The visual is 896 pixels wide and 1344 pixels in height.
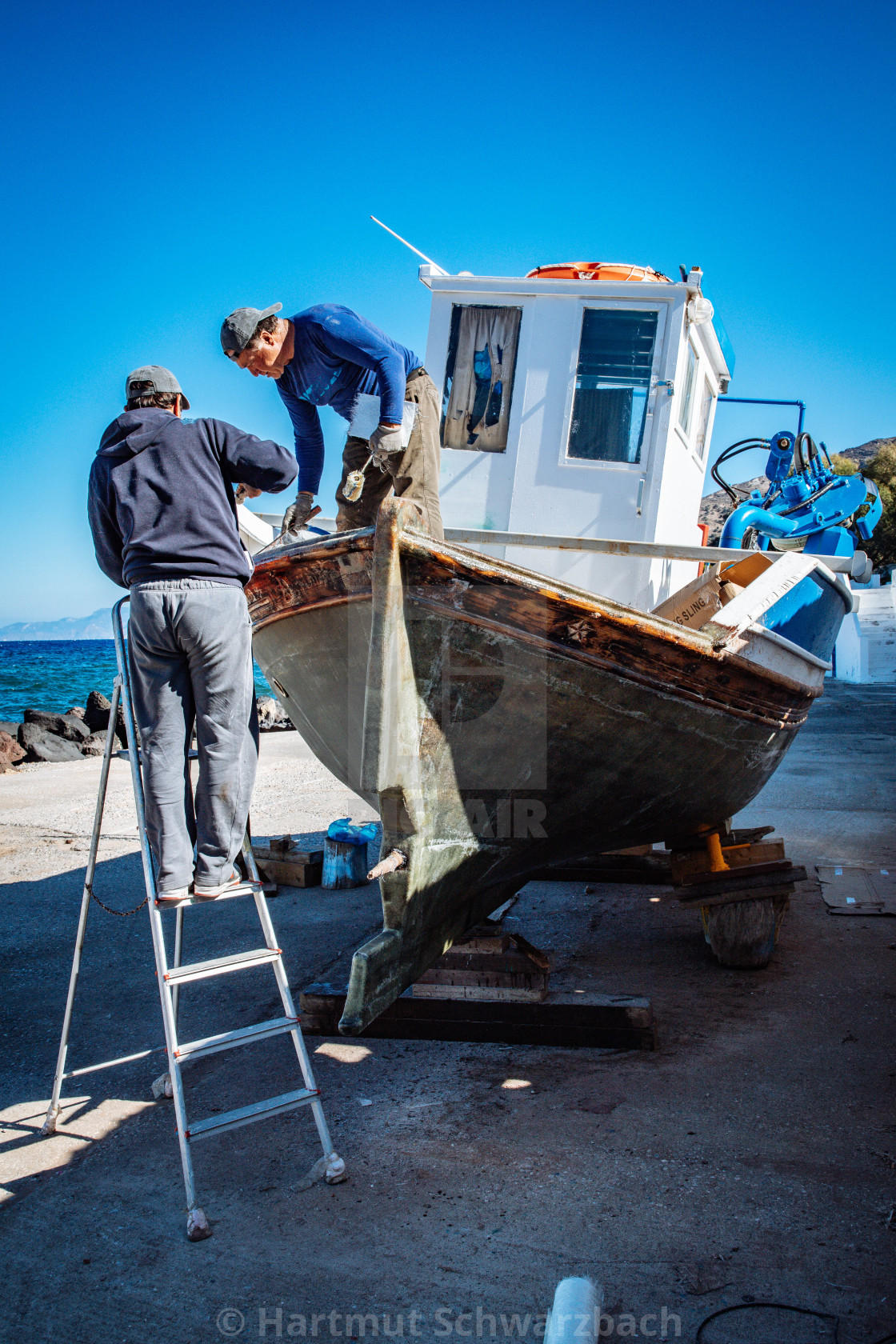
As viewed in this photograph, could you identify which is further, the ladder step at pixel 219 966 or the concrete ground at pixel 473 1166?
the ladder step at pixel 219 966

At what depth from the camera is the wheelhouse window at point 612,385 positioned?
18.8 ft

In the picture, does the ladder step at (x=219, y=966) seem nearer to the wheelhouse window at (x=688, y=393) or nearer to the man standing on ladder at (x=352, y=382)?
the man standing on ladder at (x=352, y=382)

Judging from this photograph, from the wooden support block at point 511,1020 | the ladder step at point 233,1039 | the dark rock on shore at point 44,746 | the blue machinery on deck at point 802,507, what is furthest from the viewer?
the dark rock on shore at point 44,746

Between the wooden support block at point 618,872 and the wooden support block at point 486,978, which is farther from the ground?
the wooden support block at point 486,978

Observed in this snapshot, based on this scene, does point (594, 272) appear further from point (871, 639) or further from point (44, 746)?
point (871, 639)

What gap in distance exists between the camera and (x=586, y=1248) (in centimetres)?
218

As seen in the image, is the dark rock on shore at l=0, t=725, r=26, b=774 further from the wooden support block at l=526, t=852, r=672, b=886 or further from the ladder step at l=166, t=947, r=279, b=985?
the ladder step at l=166, t=947, r=279, b=985

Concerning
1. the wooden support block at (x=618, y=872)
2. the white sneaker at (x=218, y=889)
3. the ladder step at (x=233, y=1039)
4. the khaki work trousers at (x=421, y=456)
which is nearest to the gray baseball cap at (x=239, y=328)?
the khaki work trousers at (x=421, y=456)

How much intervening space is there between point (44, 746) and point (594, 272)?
12.2m

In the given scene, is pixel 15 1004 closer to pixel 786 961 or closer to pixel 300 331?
pixel 300 331

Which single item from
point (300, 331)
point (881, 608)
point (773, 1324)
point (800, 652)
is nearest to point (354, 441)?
point (300, 331)

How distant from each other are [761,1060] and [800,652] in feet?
6.16

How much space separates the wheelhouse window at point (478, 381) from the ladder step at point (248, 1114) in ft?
14.4

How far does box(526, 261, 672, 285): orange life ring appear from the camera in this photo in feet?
19.1
